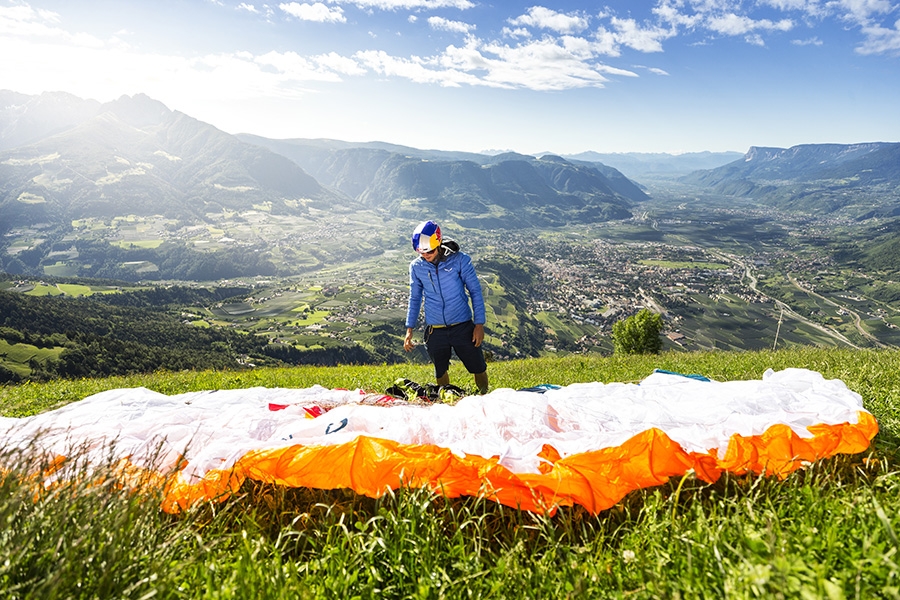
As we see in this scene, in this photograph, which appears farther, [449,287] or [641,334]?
[641,334]

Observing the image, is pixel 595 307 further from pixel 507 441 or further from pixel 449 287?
pixel 507 441

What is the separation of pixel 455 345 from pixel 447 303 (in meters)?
0.76

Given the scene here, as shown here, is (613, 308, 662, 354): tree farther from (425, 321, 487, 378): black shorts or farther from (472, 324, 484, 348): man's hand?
(472, 324, 484, 348): man's hand

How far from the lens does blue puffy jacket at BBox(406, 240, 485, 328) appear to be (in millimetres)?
7059

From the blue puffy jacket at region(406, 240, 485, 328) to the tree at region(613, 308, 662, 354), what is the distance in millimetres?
22514

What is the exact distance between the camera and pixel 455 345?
731cm

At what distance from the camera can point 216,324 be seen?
11506 centimetres

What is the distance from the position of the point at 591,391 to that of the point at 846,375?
152 inches

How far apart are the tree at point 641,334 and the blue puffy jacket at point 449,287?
22514 mm

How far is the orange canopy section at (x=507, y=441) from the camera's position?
2.76m

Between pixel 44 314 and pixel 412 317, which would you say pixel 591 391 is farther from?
pixel 44 314

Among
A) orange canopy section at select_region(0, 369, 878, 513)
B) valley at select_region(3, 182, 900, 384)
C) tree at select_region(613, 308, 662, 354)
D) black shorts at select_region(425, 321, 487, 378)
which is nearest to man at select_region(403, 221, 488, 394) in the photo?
black shorts at select_region(425, 321, 487, 378)

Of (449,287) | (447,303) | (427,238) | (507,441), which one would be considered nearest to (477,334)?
(447,303)

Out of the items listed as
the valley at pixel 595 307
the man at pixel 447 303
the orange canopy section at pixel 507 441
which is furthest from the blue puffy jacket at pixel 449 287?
the valley at pixel 595 307
